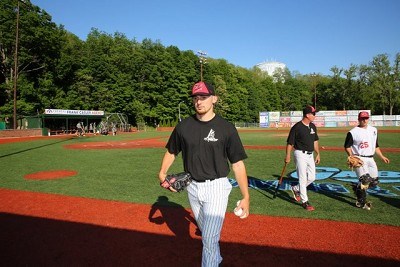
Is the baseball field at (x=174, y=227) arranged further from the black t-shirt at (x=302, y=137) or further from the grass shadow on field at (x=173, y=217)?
the black t-shirt at (x=302, y=137)

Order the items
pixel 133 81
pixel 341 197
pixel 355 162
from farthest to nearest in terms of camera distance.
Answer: pixel 133 81 → pixel 341 197 → pixel 355 162

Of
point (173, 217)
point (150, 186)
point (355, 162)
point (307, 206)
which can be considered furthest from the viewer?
point (150, 186)

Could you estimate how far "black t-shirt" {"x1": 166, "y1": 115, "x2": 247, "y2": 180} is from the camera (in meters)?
3.43

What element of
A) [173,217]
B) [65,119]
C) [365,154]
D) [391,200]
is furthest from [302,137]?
[65,119]

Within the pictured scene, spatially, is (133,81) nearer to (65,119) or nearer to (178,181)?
(65,119)

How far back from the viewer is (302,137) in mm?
6828

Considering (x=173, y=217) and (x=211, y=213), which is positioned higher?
(x=211, y=213)

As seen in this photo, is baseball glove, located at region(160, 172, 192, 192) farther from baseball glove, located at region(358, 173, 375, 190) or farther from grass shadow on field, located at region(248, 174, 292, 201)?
grass shadow on field, located at region(248, 174, 292, 201)

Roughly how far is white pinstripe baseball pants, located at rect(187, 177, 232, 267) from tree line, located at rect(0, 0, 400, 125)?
3985 centimetres

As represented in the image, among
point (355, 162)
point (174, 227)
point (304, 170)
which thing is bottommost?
point (174, 227)

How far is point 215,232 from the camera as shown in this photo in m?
3.35

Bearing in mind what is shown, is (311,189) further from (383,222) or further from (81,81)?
(81,81)

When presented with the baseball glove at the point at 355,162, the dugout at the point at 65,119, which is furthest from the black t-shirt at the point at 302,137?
the dugout at the point at 65,119

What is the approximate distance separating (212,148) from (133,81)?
62.8 m
